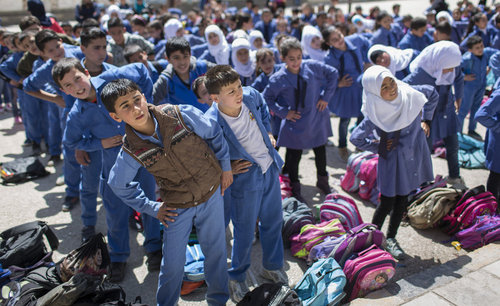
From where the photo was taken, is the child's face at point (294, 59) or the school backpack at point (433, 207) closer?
the school backpack at point (433, 207)

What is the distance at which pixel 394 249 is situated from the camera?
12.6 feet

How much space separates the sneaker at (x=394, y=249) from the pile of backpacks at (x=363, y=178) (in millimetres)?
893

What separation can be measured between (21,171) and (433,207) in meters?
5.47

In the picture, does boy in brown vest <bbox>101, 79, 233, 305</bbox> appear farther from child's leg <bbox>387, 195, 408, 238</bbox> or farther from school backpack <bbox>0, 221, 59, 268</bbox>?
child's leg <bbox>387, 195, 408, 238</bbox>

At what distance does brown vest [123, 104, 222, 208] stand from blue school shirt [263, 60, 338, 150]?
79.1 inches

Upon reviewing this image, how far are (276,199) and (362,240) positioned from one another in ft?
2.64

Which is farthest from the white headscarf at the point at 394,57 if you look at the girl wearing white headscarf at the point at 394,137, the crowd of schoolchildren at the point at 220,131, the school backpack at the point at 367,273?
the school backpack at the point at 367,273

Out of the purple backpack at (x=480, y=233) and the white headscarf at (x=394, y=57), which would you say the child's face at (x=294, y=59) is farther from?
the purple backpack at (x=480, y=233)

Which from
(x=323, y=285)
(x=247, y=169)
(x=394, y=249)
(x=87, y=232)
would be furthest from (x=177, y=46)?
(x=394, y=249)

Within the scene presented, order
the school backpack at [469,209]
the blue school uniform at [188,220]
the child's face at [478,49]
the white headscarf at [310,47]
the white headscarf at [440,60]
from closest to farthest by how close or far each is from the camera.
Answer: the blue school uniform at [188,220], the school backpack at [469,209], the white headscarf at [440,60], the child's face at [478,49], the white headscarf at [310,47]

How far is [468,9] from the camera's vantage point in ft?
49.5

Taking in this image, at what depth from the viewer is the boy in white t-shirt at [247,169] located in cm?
299

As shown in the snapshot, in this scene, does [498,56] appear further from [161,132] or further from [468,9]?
[468,9]

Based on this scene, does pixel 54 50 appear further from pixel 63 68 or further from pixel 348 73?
pixel 348 73
